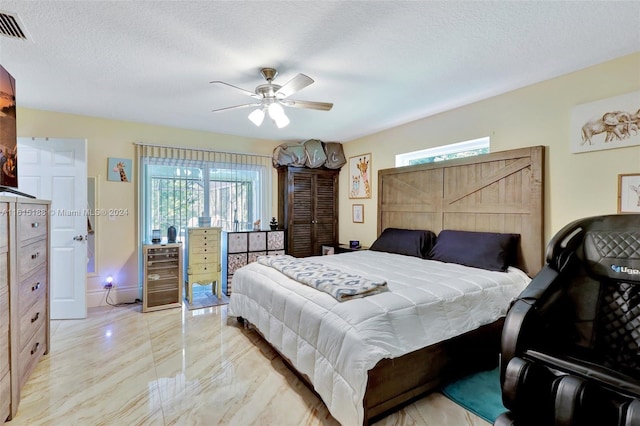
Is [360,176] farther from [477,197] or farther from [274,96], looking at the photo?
[274,96]

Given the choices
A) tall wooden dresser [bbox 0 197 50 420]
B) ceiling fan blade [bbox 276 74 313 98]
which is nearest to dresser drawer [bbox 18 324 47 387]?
tall wooden dresser [bbox 0 197 50 420]

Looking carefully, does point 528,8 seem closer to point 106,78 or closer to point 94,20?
point 94,20

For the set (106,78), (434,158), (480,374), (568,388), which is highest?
(106,78)

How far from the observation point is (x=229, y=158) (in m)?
4.71

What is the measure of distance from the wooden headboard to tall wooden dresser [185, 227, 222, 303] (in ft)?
8.00

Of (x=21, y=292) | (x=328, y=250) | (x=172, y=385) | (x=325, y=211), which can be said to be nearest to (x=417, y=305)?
(x=172, y=385)

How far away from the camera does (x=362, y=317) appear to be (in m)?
1.75

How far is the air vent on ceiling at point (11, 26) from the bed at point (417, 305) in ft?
7.83

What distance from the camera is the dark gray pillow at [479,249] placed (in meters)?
2.81

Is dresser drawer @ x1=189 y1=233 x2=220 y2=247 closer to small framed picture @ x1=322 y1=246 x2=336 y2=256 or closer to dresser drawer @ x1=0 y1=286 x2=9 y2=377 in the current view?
small framed picture @ x1=322 y1=246 x2=336 y2=256

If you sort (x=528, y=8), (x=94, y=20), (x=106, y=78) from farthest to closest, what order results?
(x=106, y=78) < (x=94, y=20) < (x=528, y=8)

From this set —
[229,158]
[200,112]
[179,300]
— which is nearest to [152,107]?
[200,112]

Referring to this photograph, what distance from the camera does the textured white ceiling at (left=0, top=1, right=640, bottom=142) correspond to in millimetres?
1784

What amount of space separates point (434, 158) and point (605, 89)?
5.79 feet
